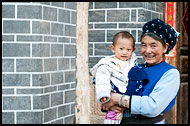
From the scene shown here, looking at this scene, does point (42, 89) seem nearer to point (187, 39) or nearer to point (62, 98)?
point (62, 98)

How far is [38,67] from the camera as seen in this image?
3.38 meters

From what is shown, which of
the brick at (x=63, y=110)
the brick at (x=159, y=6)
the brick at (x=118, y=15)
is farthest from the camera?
the brick at (x=159, y=6)

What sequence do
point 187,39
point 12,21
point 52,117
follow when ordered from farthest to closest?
1. point 187,39
2. point 52,117
3. point 12,21

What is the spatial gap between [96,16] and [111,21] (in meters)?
0.22

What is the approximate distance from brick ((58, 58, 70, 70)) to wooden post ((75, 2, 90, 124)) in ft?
Answer: 0.58

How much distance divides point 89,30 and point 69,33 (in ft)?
0.99

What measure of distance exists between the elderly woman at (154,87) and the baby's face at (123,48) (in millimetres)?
137

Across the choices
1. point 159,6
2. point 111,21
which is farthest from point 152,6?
point 111,21

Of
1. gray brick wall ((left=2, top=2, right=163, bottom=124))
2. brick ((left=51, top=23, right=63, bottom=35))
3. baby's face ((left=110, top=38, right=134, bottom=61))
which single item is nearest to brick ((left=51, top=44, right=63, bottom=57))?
gray brick wall ((left=2, top=2, right=163, bottom=124))

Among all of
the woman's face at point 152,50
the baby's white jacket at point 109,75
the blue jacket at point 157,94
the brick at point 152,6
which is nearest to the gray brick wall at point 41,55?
the brick at point 152,6

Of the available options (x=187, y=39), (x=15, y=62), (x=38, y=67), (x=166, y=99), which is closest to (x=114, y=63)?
(x=166, y=99)

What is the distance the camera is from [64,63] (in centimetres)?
373

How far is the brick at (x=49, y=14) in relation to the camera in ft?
11.4

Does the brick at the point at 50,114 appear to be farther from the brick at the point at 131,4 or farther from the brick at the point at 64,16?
the brick at the point at 131,4
